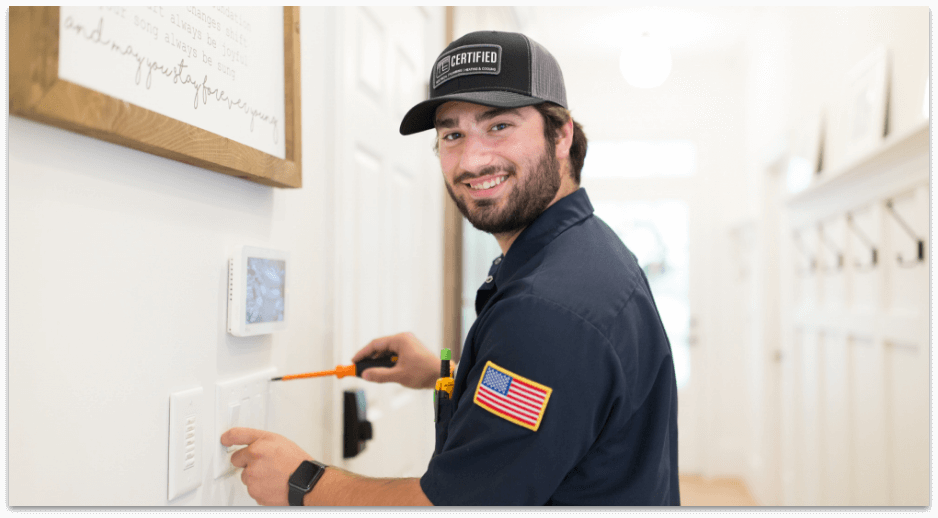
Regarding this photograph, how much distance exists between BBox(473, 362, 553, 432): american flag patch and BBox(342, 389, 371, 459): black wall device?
65cm

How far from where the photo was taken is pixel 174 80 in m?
0.75

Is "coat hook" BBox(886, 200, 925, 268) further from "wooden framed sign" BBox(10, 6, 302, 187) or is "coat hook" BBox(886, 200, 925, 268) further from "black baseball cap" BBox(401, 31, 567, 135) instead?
"wooden framed sign" BBox(10, 6, 302, 187)

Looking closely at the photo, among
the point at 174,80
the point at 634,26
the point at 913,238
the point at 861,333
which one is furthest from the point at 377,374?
the point at 634,26

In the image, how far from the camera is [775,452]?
322cm

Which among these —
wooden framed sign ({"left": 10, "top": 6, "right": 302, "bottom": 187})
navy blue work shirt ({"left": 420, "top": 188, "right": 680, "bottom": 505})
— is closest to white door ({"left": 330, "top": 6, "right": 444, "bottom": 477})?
wooden framed sign ({"left": 10, "top": 6, "right": 302, "bottom": 187})

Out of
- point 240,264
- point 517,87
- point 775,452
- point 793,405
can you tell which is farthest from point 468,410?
point 775,452

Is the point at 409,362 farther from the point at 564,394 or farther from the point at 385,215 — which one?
the point at 564,394

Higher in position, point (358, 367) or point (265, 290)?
point (265, 290)

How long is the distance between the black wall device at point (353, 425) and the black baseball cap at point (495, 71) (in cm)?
65

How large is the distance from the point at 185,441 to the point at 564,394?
51 centimetres

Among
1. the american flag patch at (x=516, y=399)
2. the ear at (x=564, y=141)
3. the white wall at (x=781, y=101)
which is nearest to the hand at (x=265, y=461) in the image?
the american flag patch at (x=516, y=399)

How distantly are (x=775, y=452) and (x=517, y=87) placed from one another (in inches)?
118
